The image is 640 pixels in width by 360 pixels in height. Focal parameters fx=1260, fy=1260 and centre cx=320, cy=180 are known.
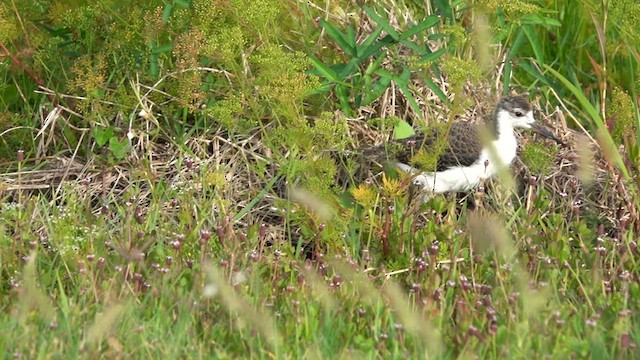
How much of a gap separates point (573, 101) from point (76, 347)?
465 cm

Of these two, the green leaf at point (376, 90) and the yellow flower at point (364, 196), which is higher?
the green leaf at point (376, 90)

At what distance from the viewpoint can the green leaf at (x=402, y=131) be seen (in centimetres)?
680

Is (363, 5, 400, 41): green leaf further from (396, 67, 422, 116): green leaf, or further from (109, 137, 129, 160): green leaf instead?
(109, 137, 129, 160): green leaf

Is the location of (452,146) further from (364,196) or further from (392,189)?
(364,196)

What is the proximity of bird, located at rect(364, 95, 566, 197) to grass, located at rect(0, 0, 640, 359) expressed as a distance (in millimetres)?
118

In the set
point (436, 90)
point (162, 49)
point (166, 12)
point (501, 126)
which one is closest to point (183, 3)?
point (166, 12)

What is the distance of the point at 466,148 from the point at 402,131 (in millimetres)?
359

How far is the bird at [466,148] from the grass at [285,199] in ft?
0.39

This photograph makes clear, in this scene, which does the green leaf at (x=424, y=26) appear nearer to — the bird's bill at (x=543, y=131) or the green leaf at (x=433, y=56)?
the green leaf at (x=433, y=56)

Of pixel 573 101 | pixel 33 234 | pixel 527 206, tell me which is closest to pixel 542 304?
pixel 527 206

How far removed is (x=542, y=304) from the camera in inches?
170

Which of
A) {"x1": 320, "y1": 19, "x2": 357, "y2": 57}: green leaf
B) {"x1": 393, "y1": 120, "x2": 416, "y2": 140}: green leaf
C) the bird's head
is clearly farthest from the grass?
the bird's head

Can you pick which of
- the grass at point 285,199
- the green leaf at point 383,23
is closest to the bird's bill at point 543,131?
the grass at point 285,199

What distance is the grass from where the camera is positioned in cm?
452
